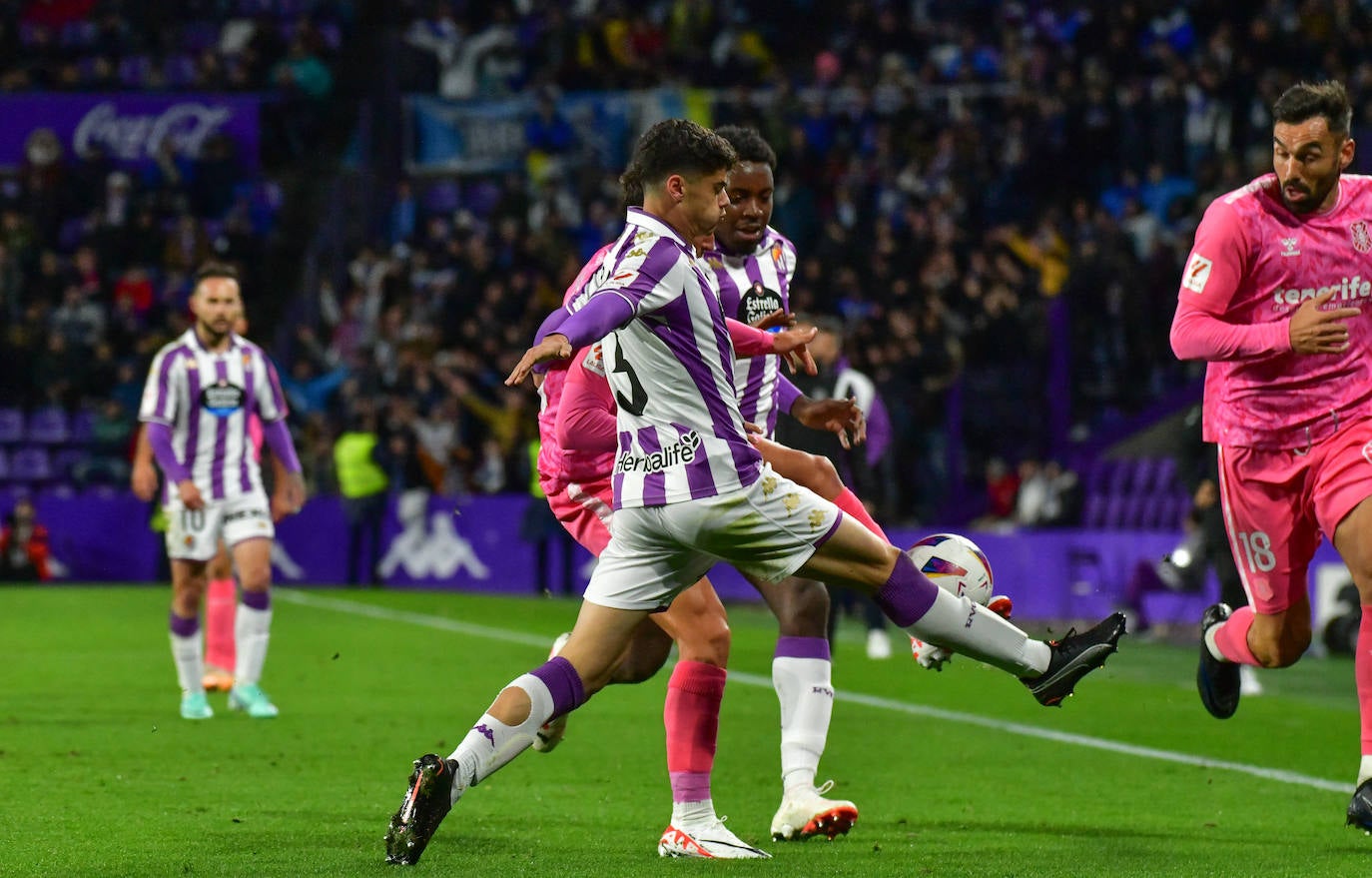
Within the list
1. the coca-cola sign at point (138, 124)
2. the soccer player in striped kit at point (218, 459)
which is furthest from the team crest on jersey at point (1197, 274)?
the coca-cola sign at point (138, 124)

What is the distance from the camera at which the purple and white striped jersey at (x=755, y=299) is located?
7.08 metres

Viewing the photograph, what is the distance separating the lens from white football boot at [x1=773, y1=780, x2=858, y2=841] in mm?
6703

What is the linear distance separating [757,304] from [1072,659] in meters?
1.74

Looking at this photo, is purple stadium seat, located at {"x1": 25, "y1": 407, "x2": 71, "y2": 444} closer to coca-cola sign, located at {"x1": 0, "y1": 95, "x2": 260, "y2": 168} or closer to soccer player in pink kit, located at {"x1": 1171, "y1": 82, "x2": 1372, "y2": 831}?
coca-cola sign, located at {"x1": 0, "y1": 95, "x2": 260, "y2": 168}

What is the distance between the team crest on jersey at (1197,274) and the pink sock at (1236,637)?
1264 millimetres

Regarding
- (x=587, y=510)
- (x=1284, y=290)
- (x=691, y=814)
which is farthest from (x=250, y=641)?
(x=1284, y=290)

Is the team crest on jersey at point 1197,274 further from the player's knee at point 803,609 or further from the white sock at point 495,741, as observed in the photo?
the white sock at point 495,741

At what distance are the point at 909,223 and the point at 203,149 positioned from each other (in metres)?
9.75

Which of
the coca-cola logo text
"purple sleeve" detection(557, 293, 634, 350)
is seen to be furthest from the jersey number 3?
the coca-cola logo text

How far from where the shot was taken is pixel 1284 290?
6.86m

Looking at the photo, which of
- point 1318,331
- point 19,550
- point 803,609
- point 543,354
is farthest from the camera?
point 19,550

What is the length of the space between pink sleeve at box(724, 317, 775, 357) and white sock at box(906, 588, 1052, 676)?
886 millimetres

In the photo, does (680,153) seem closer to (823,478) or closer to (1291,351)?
(823,478)

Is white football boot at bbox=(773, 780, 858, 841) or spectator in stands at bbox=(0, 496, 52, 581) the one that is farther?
spectator in stands at bbox=(0, 496, 52, 581)
